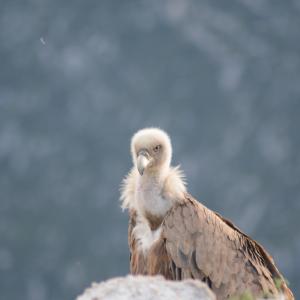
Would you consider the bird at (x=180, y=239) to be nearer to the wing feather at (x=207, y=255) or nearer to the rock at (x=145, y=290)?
the wing feather at (x=207, y=255)

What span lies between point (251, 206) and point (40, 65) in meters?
5.27

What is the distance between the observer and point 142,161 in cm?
897

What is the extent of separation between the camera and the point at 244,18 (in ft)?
Result: 82.6

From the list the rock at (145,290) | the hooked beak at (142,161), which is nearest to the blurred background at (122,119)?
the hooked beak at (142,161)

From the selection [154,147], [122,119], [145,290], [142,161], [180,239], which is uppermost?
[122,119]

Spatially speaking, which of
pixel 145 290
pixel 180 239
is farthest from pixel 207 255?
pixel 145 290

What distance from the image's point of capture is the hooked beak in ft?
29.2

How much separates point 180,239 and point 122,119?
15014mm

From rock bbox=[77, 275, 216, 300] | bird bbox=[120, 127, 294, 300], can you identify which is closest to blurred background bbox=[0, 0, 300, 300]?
bird bbox=[120, 127, 294, 300]

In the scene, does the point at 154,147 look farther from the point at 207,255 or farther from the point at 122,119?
the point at 122,119

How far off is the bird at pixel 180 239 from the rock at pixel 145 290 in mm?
3329

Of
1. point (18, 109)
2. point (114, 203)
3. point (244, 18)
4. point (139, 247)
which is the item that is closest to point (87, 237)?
point (114, 203)

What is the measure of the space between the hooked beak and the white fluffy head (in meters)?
0.04

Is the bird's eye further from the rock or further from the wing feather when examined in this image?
the rock
